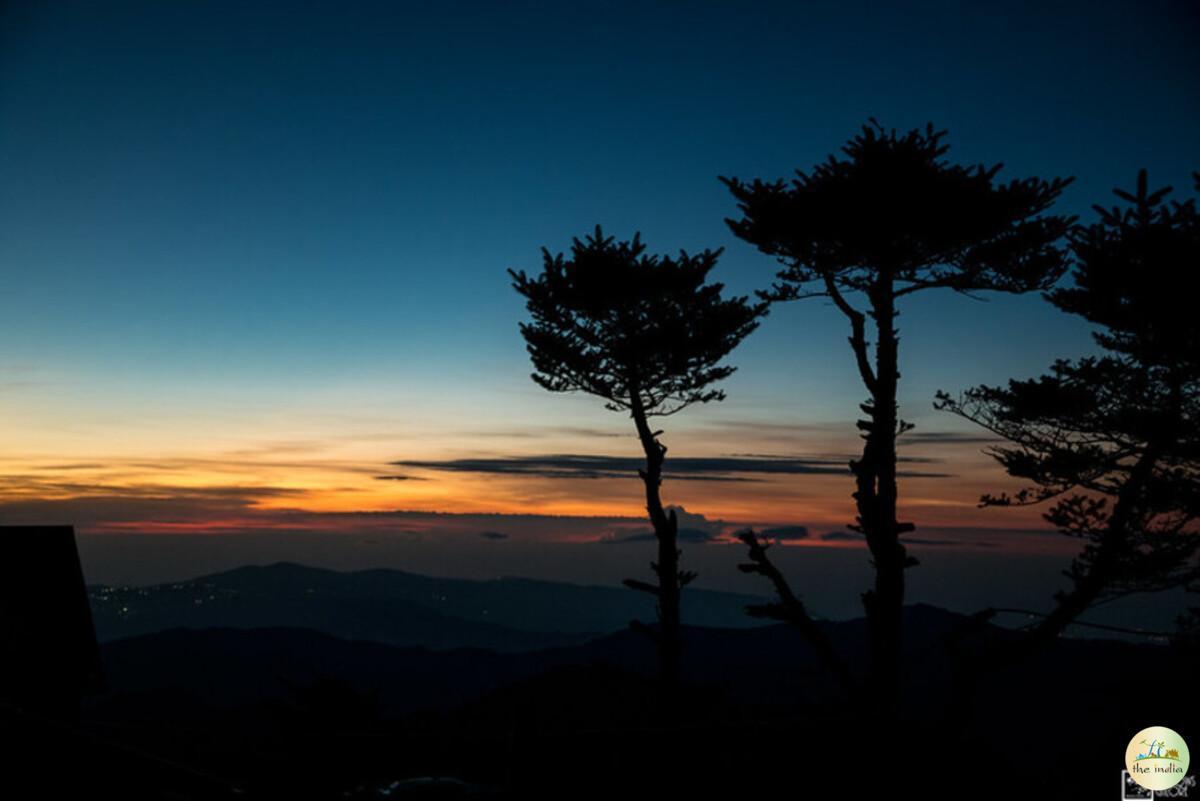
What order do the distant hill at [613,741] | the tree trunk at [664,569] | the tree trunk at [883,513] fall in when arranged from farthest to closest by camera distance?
the tree trunk at [664,569] < the tree trunk at [883,513] < the distant hill at [613,741]

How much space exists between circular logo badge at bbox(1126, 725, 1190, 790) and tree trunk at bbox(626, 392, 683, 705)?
10113 millimetres

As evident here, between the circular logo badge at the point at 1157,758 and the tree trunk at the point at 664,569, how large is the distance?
10.1 meters

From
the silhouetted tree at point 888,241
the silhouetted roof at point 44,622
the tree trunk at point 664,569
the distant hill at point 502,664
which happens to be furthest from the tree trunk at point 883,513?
the distant hill at point 502,664

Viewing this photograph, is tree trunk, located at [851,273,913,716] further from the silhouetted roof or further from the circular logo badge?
the silhouetted roof

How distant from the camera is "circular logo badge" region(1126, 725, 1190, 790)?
1328cm

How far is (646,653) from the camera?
17638cm

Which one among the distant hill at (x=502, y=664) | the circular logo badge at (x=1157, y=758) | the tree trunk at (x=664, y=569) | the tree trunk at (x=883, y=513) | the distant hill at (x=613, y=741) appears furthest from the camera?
the distant hill at (x=502, y=664)

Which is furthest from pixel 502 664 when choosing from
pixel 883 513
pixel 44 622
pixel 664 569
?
pixel 883 513

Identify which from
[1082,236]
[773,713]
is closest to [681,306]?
[1082,236]

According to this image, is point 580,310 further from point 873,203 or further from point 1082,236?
point 1082,236

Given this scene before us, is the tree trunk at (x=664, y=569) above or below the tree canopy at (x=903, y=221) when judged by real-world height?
below

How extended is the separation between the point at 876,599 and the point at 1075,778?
616 cm

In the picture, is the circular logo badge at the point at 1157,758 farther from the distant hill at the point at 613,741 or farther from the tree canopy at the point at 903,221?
the tree canopy at the point at 903,221

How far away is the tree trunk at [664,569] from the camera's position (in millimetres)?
21438
